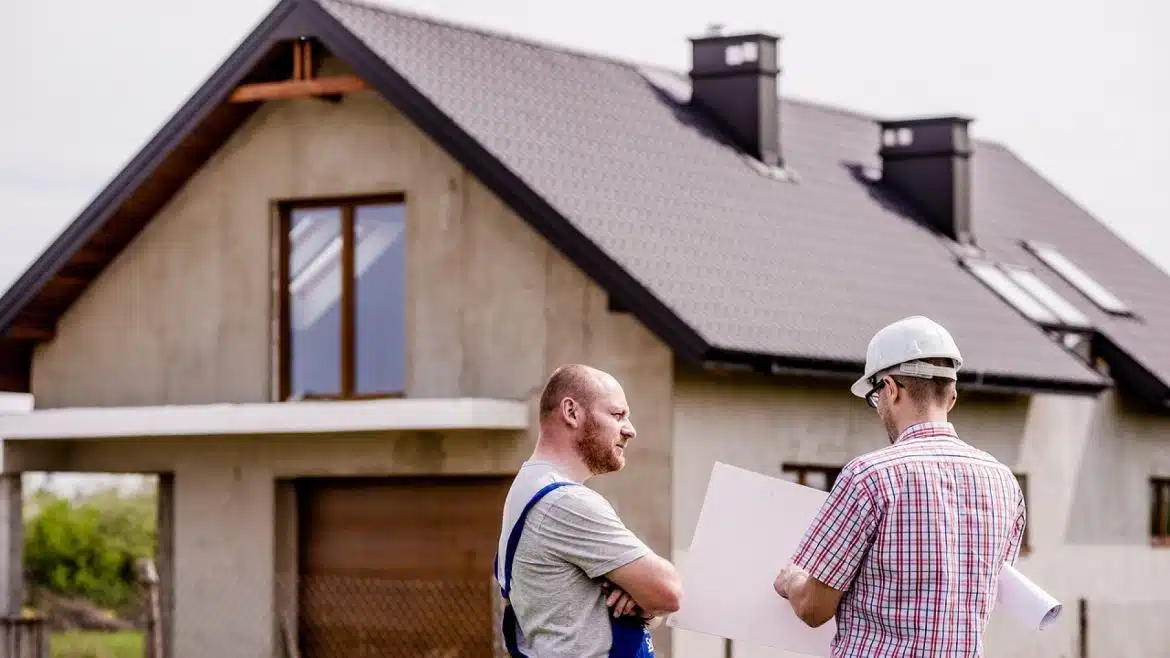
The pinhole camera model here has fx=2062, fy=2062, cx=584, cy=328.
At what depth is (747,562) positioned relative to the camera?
5.65 metres

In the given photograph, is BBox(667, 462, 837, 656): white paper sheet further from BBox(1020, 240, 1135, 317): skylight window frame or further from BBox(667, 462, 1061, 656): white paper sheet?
BBox(1020, 240, 1135, 317): skylight window frame

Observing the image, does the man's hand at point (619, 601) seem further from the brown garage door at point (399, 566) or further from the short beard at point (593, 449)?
the brown garage door at point (399, 566)

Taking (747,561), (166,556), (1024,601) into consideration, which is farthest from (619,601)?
(166,556)

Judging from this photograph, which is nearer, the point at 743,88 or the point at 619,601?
the point at 619,601

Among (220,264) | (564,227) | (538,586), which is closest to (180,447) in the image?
(220,264)

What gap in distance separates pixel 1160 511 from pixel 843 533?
1622cm

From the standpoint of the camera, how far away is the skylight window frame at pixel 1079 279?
20.5 meters

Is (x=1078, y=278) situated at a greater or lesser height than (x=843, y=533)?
greater

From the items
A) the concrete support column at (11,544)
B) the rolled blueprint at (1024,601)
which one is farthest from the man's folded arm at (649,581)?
the concrete support column at (11,544)

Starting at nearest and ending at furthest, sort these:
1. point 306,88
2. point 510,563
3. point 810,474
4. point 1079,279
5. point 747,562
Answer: point 510,563 → point 747,562 → point 306,88 → point 810,474 → point 1079,279

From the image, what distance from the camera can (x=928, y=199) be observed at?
65.8 ft

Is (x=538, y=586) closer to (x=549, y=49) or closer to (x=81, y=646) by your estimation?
(x=549, y=49)

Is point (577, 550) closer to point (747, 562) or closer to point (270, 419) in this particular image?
point (747, 562)

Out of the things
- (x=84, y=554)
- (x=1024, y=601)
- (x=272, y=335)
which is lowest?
(x=84, y=554)
